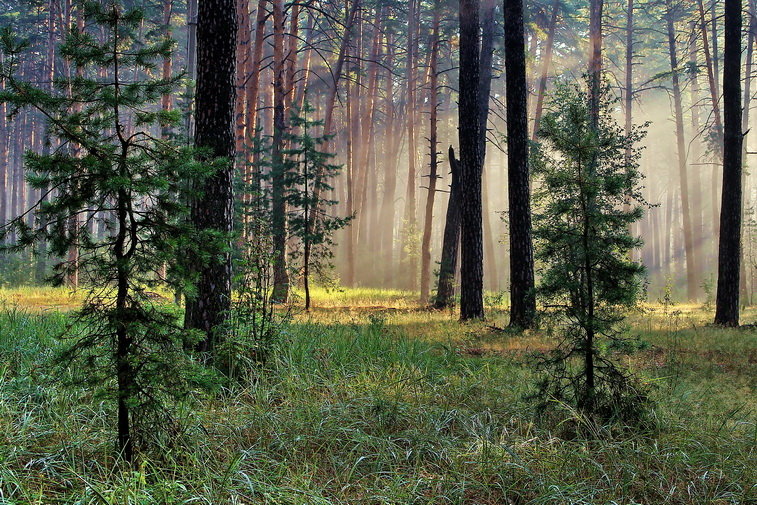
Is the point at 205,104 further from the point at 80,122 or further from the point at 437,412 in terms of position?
the point at 437,412

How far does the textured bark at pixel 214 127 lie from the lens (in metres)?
6.16

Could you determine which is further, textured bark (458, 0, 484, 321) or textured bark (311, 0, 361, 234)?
textured bark (311, 0, 361, 234)

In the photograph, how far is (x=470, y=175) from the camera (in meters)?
11.5

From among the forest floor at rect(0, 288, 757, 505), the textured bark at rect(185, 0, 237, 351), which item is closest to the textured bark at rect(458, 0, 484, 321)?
the forest floor at rect(0, 288, 757, 505)

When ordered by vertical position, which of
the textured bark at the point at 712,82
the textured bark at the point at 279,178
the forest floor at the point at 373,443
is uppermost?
the textured bark at the point at 712,82

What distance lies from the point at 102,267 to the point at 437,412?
2.85 m

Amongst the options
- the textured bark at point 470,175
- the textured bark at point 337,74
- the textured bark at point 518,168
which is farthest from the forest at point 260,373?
the textured bark at point 337,74

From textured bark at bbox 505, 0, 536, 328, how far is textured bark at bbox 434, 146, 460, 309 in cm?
421

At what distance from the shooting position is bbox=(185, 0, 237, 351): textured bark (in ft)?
20.2

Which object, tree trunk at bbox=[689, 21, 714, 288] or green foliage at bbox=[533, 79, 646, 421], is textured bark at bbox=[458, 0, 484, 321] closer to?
green foliage at bbox=[533, 79, 646, 421]

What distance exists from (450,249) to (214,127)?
32.0 ft

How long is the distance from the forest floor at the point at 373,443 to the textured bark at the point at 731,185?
6.07 metres

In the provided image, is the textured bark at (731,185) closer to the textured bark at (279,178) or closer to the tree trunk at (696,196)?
the textured bark at (279,178)

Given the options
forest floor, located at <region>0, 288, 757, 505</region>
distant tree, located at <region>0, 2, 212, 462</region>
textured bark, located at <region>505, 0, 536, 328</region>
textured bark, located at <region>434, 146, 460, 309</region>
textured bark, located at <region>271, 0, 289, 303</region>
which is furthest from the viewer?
textured bark, located at <region>271, 0, 289, 303</region>
